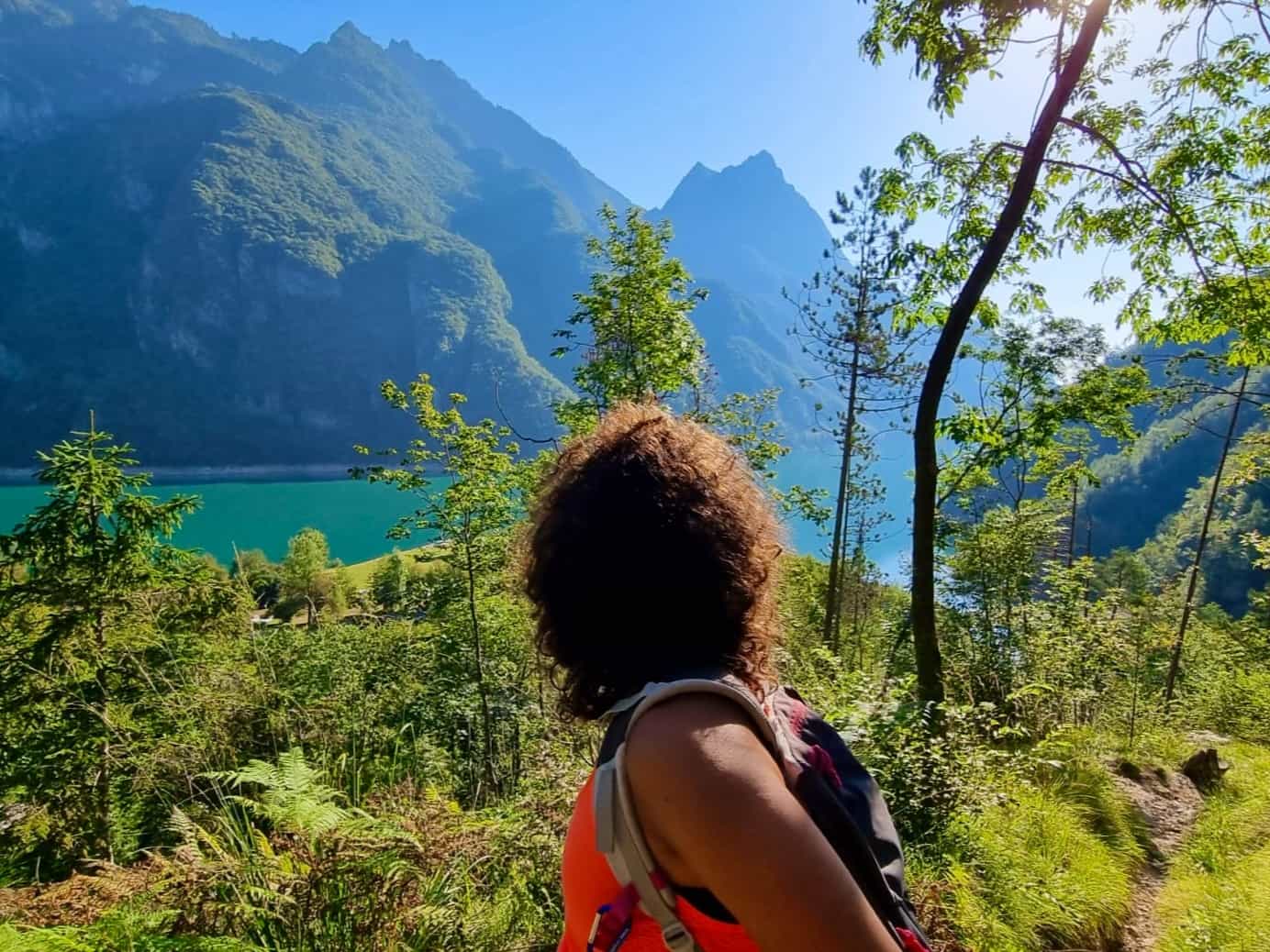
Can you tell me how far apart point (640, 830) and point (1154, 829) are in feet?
14.3

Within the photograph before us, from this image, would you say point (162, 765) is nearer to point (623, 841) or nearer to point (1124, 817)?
point (623, 841)

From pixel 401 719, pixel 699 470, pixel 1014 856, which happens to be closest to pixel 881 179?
pixel 1014 856

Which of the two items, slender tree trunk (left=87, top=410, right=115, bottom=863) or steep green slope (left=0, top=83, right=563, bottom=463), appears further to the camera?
steep green slope (left=0, top=83, right=563, bottom=463)

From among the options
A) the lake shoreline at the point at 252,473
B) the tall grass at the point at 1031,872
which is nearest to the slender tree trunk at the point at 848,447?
the tall grass at the point at 1031,872

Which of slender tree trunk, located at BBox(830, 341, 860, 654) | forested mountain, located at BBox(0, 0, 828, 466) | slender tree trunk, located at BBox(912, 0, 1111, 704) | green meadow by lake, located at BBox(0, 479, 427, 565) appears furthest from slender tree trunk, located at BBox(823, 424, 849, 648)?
forested mountain, located at BBox(0, 0, 828, 466)

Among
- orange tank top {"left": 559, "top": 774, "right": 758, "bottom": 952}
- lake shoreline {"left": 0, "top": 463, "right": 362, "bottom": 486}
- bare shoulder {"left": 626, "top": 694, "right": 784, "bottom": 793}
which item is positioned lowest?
orange tank top {"left": 559, "top": 774, "right": 758, "bottom": 952}

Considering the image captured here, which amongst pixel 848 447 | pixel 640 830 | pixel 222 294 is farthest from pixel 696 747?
pixel 222 294

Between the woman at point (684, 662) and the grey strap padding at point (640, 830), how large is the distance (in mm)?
12

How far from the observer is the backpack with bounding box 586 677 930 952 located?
2.44 feet

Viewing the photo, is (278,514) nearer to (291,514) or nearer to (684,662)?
(291,514)

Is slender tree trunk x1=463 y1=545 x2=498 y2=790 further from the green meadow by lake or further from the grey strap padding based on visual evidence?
the green meadow by lake

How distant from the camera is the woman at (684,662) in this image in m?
0.65

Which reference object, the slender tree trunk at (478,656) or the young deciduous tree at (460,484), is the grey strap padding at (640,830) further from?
the slender tree trunk at (478,656)

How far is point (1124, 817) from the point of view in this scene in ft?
11.8
